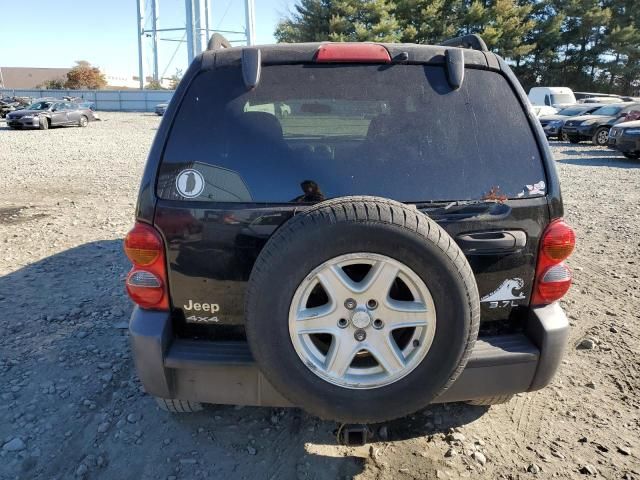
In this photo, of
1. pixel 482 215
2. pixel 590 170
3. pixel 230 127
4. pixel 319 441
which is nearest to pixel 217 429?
pixel 319 441

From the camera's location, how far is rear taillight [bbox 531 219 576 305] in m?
2.30

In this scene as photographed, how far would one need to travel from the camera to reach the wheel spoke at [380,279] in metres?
1.93

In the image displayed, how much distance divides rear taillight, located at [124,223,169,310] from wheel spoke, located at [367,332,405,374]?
98cm

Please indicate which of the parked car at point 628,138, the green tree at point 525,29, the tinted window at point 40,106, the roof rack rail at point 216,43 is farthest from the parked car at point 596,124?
the tinted window at point 40,106

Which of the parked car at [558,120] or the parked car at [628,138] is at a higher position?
the parked car at [558,120]

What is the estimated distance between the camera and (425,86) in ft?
7.63

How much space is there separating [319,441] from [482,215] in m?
1.49

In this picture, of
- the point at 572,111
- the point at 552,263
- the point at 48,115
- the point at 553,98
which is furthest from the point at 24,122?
the point at 553,98

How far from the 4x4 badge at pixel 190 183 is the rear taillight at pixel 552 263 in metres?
1.60

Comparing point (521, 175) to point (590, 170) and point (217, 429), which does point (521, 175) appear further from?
point (590, 170)

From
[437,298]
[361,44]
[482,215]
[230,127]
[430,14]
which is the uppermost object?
[430,14]

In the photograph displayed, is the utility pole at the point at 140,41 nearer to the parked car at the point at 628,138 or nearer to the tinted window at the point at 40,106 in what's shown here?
the tinted window at the point at 40,106

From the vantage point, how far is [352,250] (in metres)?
1.89

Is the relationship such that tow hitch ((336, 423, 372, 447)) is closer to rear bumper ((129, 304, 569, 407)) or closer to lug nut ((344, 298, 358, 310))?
rear bumper ((129, 304, 569, 407))
